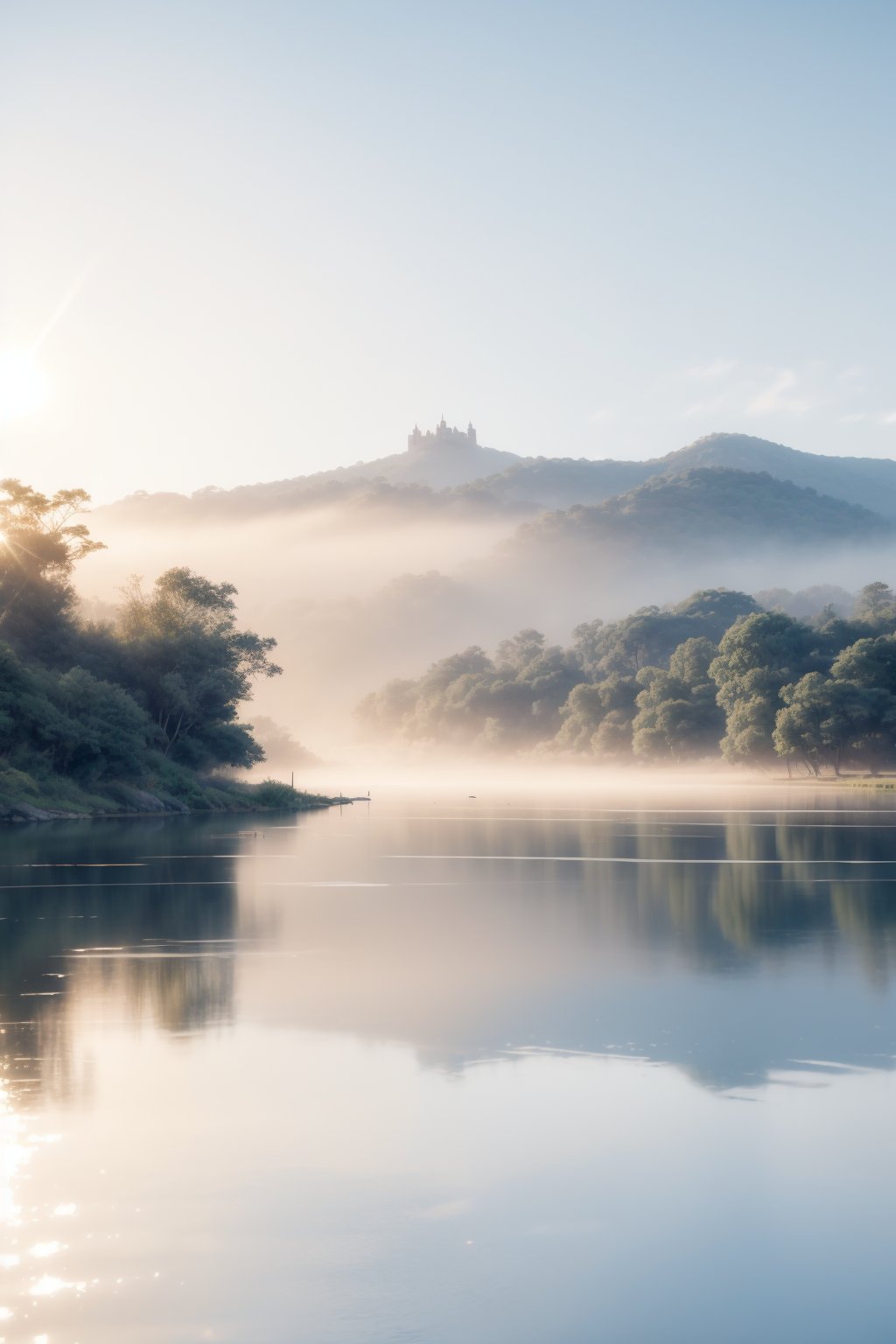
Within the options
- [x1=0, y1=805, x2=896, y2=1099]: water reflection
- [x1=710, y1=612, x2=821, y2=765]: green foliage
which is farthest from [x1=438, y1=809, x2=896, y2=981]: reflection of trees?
[x1=710, y1=612, x2=821, y2=765]: green foliage

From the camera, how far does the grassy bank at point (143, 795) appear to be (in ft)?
165

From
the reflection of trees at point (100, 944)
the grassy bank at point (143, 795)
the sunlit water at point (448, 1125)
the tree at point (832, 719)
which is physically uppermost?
the tree at point (832, 719)

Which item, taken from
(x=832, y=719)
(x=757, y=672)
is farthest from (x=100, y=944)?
(x=757, y=672)

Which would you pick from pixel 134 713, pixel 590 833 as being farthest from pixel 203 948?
pixel 134 713

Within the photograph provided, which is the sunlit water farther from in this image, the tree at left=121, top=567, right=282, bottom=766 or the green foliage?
the green foliage

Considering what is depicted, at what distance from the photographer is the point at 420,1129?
9.15 metres

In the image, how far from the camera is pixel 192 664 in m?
68.1

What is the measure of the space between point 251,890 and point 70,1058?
1390 cm

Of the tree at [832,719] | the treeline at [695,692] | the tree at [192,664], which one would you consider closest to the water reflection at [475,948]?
the tree at [192,664]

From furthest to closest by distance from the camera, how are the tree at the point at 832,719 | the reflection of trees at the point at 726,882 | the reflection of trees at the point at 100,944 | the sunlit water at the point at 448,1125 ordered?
the tree at the point at 832,719, the reflection of trees at the point at 726,882, the reflection of trees at the point at 100,944, the sunlit water at the point at 448,1125

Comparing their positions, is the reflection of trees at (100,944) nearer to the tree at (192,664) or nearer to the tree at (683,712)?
the tree at (192,664)

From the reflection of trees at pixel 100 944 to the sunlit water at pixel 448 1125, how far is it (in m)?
0.07

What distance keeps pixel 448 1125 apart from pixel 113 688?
2015 inches

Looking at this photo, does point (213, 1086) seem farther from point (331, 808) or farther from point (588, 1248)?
point (331, 808)
